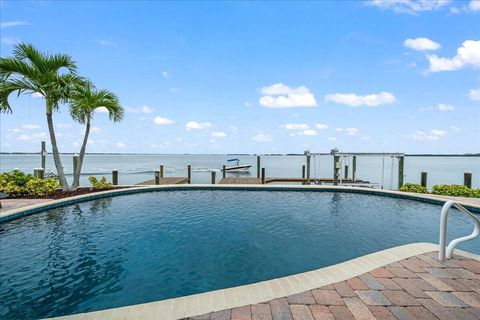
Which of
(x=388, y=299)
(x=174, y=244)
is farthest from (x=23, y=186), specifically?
(x=388, y=299)

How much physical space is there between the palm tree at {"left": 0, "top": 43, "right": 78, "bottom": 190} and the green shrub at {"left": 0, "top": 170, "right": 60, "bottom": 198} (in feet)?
7.33

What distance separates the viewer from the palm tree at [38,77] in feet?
37.4

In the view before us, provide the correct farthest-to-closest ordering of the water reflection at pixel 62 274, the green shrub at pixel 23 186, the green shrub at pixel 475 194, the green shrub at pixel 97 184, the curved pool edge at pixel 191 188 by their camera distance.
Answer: the green shrub at pixel 97 184 → the green shrub at pixel 475 194 → the green shrub at pixel 23 186 → the curved pool edge at pixel 191 188 → the water reflection at pixel 62 274

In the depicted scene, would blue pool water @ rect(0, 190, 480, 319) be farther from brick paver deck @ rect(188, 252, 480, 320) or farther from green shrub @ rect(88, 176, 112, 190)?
green shrub @ rect(88, 176, 112, 190)

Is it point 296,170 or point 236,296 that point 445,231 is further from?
point 296,170

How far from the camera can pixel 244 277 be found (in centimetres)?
490

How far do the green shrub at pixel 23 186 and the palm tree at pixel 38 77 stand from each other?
7.33ft

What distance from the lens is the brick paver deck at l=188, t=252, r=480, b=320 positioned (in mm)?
2945

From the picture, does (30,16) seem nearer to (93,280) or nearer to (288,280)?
(93,280)

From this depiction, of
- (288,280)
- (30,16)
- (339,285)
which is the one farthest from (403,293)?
(30,16)

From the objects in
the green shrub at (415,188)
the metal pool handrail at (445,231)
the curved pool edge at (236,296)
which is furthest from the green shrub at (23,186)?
the green shrub at (415,188)

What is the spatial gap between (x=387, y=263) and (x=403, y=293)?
3.41ft

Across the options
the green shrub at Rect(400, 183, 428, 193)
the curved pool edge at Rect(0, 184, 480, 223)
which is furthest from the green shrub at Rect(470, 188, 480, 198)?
the curved pool edge at Rect(0, 184, 480, 223)

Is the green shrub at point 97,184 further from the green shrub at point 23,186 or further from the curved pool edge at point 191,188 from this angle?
the green shrub at point 23,186
